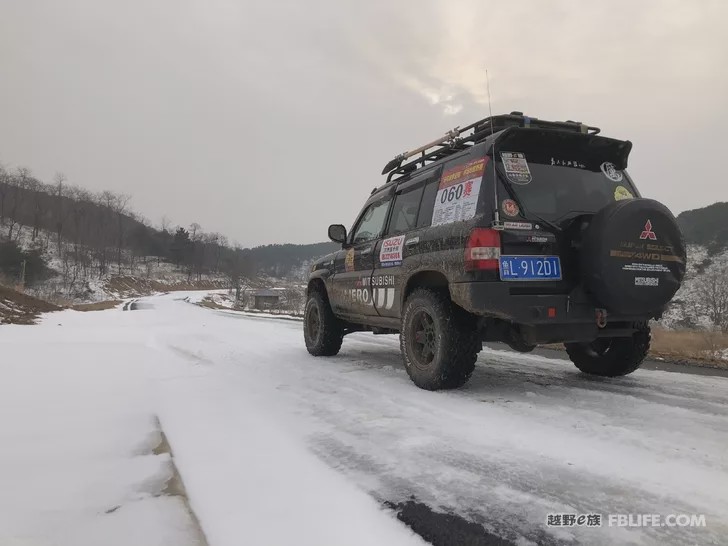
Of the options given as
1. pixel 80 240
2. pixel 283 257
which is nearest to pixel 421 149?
pixel 80 240

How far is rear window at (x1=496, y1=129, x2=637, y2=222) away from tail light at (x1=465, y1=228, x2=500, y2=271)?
0.42 meters

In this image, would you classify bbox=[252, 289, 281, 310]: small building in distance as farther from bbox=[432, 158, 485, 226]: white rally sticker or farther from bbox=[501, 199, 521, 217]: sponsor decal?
bbox=[501, 199, 521, 217]: sponsor decal

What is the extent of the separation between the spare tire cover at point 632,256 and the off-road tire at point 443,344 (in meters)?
1.10

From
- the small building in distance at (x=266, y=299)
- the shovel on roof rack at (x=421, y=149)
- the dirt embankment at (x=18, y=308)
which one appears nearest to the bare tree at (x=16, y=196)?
the small building in distance at (x=266, y=299)

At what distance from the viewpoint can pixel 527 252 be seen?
374 cm

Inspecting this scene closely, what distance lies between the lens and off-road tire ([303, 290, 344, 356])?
22.4ft

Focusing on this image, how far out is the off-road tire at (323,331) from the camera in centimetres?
682

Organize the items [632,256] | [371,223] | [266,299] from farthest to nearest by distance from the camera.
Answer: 1. [266,299]
2. [371,223]
3. [632,256]

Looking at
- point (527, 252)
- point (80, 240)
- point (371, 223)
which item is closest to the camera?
point (527, 252)

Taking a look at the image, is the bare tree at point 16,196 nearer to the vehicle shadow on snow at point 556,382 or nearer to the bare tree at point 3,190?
the bare tree at point 3,190

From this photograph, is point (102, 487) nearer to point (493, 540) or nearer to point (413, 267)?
point (493, 540)

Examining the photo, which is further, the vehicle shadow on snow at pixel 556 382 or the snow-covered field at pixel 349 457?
the vehicle shadow on snow at pixel 556 382

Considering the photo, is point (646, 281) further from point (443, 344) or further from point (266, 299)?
point (266, 299)

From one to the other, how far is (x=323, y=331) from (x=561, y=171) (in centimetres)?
400
